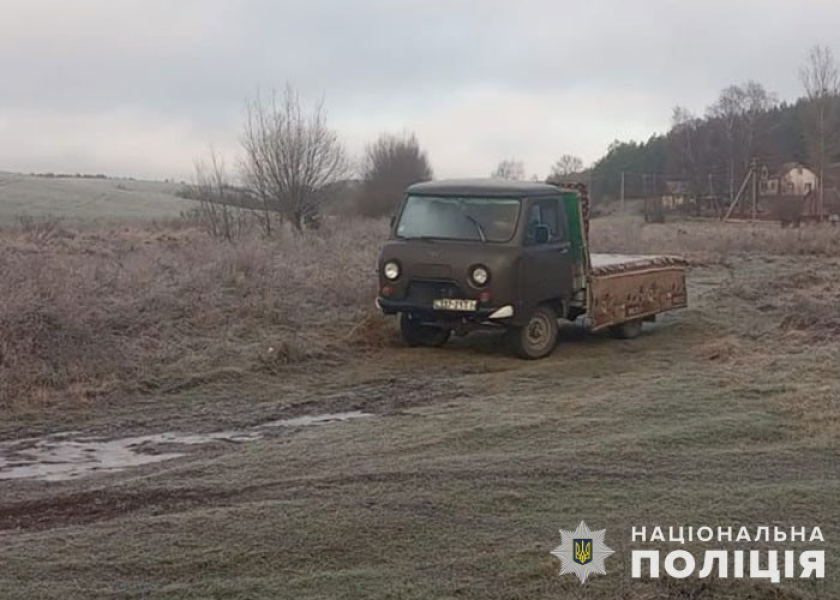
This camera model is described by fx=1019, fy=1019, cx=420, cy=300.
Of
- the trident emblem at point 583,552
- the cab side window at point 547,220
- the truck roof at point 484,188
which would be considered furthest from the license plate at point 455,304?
the trident emblem at point 583,552

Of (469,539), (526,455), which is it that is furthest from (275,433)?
(469,539)

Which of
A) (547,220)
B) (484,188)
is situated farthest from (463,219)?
(547,220)

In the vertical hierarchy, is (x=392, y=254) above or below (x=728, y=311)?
above

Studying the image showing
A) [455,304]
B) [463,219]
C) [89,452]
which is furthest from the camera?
[463,219]

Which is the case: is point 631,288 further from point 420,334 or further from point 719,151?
point 719,151

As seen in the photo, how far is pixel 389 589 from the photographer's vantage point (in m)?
4.68

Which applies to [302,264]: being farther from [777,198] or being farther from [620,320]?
[777,198]

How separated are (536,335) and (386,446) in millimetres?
5415

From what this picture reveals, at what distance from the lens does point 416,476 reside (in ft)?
21.9

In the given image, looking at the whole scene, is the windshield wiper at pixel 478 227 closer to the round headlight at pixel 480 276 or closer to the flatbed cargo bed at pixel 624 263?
the round headlight at pixel 480 276

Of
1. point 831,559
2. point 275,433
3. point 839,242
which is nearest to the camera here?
point 831,559

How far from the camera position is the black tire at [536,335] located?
1270 cm

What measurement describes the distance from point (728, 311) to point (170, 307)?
29.7 feet

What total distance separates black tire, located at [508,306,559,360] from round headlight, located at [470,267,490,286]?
83 centimetres
